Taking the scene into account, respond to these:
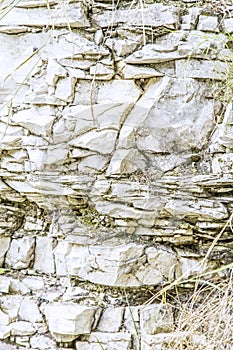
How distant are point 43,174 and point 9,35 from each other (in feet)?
1.36

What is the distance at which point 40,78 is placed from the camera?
1514mm

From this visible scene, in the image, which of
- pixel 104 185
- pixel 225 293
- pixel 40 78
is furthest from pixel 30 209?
pixel 225 293

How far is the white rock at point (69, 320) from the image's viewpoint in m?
1.56

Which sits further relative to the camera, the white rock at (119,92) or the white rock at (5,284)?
the white rock at (5,284)

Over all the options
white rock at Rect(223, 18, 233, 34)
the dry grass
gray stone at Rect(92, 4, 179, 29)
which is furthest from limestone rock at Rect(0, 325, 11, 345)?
white rock at Rect(223, 18, 233, 34)

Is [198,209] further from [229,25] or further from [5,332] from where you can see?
[5,332]

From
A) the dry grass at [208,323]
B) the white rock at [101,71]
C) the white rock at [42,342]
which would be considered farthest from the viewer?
the white rock at [42,342]

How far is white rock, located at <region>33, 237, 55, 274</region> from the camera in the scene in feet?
5.31

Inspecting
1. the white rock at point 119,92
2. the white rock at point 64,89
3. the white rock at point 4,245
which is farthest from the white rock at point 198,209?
the white rock at point 4,245

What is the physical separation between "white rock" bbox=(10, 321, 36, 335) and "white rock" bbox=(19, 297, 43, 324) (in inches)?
0.5

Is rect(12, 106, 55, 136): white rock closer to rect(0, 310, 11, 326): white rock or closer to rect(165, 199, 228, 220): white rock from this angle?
rect(165, 199, 228, 220): white rock

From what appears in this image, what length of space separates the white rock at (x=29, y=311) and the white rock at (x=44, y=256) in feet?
0.32

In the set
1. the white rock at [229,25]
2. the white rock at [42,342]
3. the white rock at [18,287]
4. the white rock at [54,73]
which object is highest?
the white rock at [229,25]

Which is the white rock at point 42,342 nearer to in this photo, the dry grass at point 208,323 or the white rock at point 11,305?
the white rock at point 11,305
